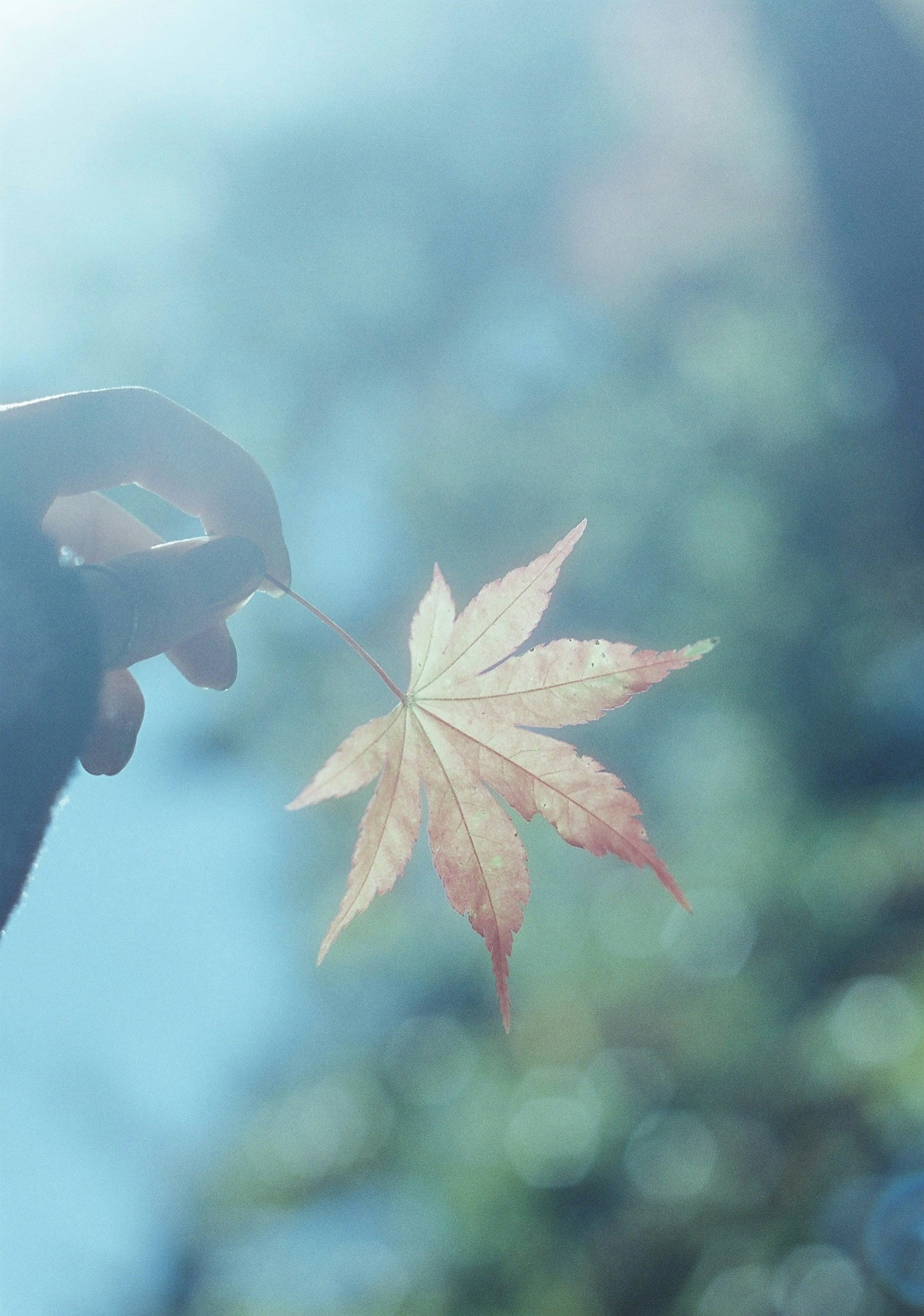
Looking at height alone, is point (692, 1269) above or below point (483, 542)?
below

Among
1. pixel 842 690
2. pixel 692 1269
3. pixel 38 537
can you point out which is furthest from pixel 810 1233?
pixel 38 537

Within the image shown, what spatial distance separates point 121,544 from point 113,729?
23cm

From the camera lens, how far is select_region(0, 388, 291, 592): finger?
0.61 meters

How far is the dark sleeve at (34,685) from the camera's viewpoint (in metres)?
0.57

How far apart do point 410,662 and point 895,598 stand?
17.0 ft

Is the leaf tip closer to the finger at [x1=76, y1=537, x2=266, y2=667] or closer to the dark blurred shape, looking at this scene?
the finger at [x1=76, y1=537, x2=266, y2=667]

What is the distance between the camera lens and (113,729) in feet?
2.19

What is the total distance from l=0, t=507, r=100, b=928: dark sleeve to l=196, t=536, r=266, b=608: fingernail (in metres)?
0.10

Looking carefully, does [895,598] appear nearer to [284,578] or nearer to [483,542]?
[483,542]

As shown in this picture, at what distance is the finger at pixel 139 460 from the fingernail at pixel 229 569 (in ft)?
0.15

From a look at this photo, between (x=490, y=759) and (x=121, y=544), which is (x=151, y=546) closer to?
(x=121, y=544)

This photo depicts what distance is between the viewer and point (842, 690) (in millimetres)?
5184

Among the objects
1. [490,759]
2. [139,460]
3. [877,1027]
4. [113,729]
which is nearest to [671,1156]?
[877,1027]

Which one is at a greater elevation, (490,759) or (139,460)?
(139,460)
